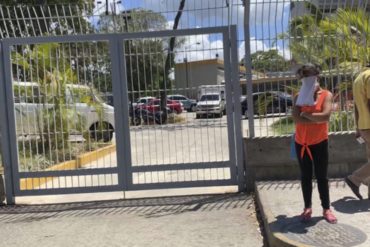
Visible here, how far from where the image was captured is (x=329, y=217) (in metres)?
5.29

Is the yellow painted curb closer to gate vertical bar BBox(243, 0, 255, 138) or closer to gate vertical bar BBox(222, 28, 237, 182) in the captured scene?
gate vertical bar BBox(222, 28, 237, 182)

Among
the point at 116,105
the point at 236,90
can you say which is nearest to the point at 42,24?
the point at 116,105

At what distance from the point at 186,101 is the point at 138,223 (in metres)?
1.93

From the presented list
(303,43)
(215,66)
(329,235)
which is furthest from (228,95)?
(329,235)

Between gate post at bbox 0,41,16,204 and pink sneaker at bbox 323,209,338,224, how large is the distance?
16.0 ft

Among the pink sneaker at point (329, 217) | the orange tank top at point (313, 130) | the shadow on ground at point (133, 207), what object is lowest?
the shadow on ground at point (133, 207)

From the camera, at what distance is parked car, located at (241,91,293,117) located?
7.62 metres

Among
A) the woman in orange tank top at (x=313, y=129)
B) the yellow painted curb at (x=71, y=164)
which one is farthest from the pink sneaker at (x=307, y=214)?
the yellow painted curb at (x=71, y=164)

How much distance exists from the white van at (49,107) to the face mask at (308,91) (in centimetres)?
369

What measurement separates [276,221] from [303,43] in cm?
306

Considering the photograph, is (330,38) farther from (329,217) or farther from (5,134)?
(5,134)

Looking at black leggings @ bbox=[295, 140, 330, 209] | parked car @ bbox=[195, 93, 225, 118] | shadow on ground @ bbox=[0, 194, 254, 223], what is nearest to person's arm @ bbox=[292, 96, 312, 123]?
black leggings @ bbox=[295, 140, 330, 209]

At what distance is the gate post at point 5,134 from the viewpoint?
795 centimetres

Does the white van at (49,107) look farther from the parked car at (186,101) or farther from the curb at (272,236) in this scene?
the curb at (272,236)
